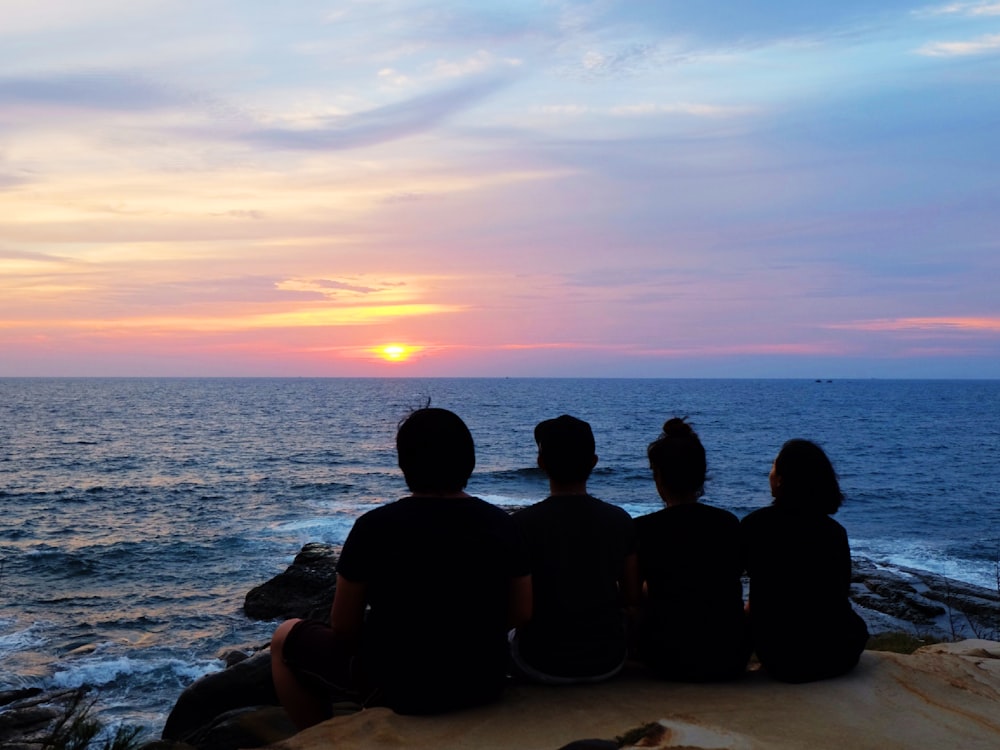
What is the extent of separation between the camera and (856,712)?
15.6ft

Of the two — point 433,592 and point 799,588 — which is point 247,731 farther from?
point 799,588

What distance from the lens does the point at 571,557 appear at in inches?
200

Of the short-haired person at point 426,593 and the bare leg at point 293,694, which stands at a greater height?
the short-haired person at point 426,593

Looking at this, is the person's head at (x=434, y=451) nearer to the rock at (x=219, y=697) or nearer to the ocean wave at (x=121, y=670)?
the rock at (x=219, y=697)

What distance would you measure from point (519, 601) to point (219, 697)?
17.7 ft

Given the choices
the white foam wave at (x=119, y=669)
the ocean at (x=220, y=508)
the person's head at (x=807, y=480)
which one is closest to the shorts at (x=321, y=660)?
the ocean at (x=220, y=508)

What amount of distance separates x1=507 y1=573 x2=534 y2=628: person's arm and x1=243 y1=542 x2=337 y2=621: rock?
13286 millimetres

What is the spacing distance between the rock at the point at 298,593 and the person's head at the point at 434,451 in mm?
13633

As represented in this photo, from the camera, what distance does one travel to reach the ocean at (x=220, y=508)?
16297 mm

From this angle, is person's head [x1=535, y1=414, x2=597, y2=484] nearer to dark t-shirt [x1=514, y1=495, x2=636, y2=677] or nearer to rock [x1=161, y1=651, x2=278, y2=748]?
dark t-shirt [x1=514, y1=495, x2=636, y2=677]

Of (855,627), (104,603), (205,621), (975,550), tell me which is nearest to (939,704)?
(855,627)

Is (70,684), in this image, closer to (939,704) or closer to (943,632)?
(939,704)

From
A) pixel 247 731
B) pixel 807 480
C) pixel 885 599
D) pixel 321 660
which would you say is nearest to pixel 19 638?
pixel 247 731

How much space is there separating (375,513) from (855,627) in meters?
3.36
